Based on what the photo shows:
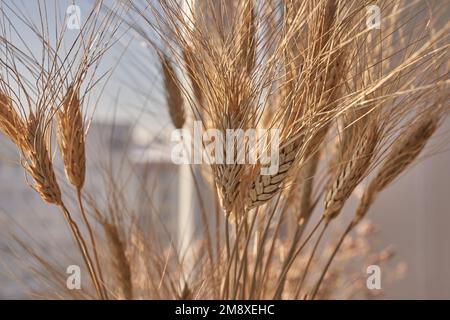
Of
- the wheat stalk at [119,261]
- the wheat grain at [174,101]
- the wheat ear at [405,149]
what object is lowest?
the wheat stalk at [119,261]

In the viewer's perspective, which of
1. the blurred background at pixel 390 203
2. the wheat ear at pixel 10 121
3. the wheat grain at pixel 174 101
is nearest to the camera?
the wheat ear at pixel 10 121

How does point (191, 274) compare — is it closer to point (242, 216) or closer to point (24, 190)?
point (242, 216)

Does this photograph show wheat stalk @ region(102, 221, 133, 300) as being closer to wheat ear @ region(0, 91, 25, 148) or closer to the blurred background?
wheat ear @ region(0, 91, 25, 148)

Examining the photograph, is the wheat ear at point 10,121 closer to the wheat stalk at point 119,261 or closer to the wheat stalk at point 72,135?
the wheat stalk at point 72,135

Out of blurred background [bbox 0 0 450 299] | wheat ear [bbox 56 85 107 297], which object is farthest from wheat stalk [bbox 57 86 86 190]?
blurred background [bbox 0 0 450 299]

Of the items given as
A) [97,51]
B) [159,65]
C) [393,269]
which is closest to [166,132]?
[159,65]

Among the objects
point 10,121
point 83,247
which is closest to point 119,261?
point 83,247

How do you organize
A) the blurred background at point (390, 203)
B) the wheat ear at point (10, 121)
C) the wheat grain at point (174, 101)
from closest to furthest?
the wheat ear at point (10, 121), the wheat grain at point (174, 101), the blurred background at point (390, 203)

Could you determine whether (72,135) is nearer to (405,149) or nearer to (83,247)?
(83,247)

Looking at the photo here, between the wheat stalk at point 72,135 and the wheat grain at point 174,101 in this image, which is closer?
the wheat stalk at point 72,135

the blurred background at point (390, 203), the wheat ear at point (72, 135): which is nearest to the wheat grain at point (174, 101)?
the wheat ear at point (72, 135)

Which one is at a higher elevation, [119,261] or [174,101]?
[174,101]

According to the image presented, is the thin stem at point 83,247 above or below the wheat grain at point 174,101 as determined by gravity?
below

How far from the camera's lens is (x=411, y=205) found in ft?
3.57
